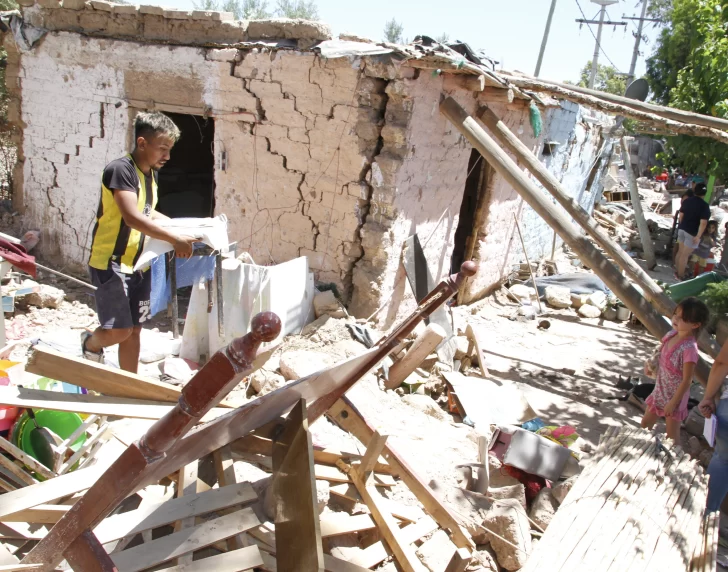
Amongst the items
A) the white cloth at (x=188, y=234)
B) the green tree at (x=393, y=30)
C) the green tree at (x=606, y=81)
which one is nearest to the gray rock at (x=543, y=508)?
the white cloth at (x=188, y=234)

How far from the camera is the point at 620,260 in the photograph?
5004mm

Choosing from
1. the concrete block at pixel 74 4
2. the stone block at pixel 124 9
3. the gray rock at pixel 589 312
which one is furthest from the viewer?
the gray rock at pixel 589 312

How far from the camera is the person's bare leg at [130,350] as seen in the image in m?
Result: 3.42

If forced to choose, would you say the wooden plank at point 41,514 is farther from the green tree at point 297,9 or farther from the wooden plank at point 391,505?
the green tree at point 297,9

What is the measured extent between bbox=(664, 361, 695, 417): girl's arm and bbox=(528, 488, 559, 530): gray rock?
3.77 ft

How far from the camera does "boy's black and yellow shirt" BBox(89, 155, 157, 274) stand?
300 centimetres

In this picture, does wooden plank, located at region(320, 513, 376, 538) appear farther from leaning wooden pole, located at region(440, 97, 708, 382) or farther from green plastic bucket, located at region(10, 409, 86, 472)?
leaning wooden pole, located at region(440, 97, 708, 382)

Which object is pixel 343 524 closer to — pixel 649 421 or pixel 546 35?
pixel 649 421

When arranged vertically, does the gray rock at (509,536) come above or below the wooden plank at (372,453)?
below

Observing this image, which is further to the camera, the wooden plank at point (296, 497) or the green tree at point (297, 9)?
the green tree at point (297, 9)

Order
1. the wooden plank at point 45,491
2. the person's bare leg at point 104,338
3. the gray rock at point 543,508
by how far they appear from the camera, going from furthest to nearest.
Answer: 1. the person's bare leg at point 104,338
2. the gray rock at point 543,508
3. the wooden plank at point 45,491

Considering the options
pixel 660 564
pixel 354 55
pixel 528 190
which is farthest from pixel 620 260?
pixel 660 564

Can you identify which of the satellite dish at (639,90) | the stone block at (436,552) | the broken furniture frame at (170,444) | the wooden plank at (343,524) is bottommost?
the stone block at (436,552)

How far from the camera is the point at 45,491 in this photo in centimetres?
195
